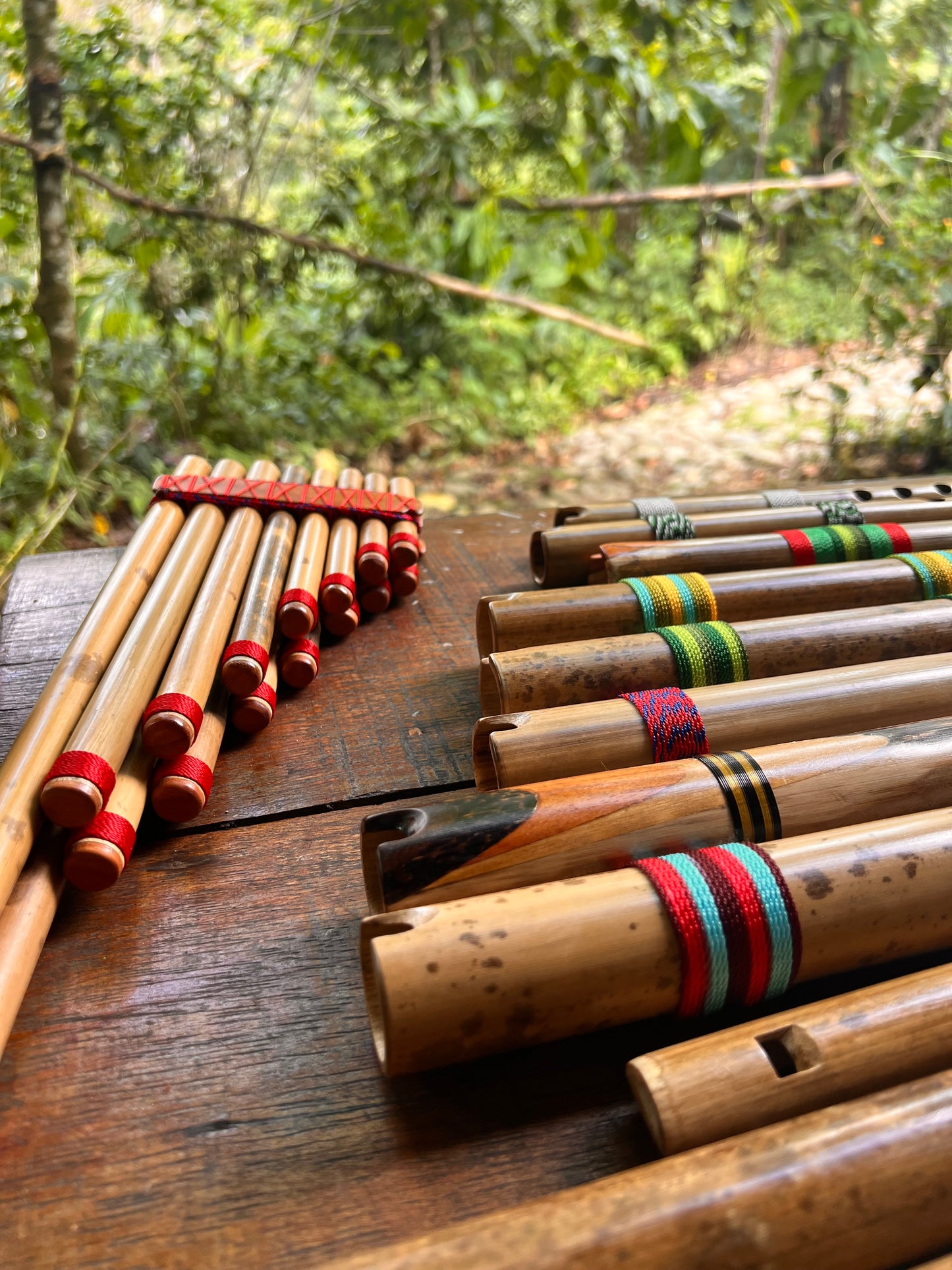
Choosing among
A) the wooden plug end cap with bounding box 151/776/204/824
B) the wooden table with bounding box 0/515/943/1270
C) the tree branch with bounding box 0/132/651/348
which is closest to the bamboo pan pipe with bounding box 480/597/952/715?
the wooden table with bounding box 0/515/943/1270

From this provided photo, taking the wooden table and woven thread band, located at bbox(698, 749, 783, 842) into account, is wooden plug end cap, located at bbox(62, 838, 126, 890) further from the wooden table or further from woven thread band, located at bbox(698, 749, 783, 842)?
woven thread band, located at bbox(698, 749, 783, 842)

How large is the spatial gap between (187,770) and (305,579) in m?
0.42

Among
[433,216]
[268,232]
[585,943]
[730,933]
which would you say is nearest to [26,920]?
[585,943]

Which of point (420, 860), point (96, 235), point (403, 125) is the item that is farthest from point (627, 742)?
point (403, 125)

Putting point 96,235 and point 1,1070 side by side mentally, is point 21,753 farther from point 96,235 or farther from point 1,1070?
point 96,235

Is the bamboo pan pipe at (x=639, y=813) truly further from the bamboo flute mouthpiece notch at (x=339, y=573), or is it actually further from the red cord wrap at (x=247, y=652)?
the bamboo flute mouthpiece notch at (x=339, y=573)

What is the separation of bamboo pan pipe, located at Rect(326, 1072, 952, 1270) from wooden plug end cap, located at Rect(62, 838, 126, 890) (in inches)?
18.4

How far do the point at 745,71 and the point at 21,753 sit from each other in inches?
221

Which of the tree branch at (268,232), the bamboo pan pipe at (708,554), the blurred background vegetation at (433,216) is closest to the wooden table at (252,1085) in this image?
the bamboo pan pipe at (708,554)

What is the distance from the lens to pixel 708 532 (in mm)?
1541

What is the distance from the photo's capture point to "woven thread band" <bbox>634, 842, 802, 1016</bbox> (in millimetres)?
749

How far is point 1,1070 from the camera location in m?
0.78

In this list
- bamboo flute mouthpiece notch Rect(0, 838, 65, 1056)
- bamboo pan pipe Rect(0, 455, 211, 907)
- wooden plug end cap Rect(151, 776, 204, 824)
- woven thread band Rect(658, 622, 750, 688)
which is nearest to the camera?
bamboo flute mouthpiece notch Rect(0, 838, 65, 1056)

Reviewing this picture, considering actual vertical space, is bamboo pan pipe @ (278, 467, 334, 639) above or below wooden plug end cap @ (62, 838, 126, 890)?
above
